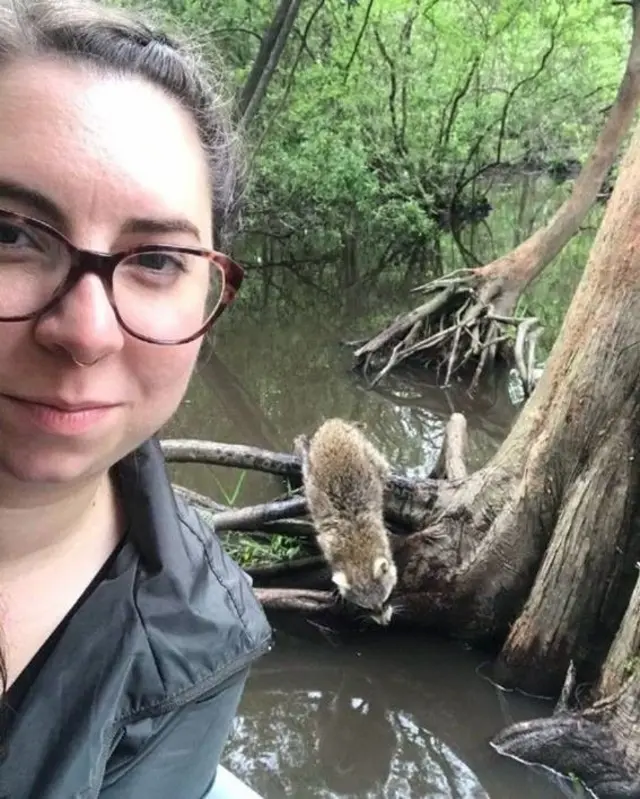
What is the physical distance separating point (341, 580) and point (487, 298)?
5455 millimetres

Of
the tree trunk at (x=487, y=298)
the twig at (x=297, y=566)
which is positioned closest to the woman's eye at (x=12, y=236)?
the twig at (x=297, y=566)

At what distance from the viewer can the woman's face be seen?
115cm

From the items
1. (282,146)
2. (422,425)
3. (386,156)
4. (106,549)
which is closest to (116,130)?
(106,549)

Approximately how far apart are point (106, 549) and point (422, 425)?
255 inches

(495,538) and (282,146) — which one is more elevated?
(282,146)

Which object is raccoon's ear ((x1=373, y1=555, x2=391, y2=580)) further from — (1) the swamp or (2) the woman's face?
(2) the woman's face

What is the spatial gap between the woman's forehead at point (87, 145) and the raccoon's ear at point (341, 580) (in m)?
3.49

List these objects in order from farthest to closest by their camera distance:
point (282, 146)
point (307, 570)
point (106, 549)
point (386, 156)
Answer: point (386, 156) < point (282, 146) < point (307, 570) < point (106, 549)

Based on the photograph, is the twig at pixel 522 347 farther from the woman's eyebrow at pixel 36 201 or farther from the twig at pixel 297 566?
the woman's eyebrow at pixel 36 201

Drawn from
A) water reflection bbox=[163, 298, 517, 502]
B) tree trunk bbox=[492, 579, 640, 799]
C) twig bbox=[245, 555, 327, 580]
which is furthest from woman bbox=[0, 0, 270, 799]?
water reflection bbox=[163, 298, 517, 502]

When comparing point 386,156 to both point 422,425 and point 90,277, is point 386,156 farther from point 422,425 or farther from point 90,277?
point 90,277

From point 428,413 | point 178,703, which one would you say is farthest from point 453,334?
point 178,703

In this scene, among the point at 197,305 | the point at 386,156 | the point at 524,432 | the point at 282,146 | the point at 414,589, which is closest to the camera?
the point at 197,305

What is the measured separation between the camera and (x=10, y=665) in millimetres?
1453
